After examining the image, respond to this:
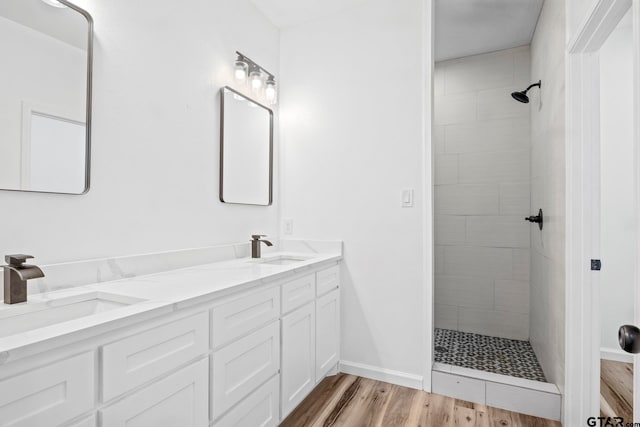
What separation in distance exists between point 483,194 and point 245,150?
208cm

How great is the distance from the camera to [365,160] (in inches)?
93.7

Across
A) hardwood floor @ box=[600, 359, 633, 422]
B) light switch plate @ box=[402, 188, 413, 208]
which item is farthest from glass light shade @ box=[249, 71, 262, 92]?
hardwood floor @ box=[600, 359, 633, 422]

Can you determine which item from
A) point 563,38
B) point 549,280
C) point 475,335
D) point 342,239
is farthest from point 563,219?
point 475,335

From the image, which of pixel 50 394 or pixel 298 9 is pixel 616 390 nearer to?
pixel 50 394

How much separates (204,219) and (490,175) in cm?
240

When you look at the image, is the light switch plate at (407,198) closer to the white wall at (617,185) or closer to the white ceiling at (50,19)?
the white wall at (617,185)

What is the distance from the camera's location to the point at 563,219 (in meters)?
1.74

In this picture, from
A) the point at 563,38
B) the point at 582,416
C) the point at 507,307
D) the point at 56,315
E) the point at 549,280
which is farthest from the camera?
the point at 507,307

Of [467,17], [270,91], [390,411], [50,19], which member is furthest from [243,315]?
[467,17]

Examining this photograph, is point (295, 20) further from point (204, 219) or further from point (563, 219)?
point (563, 219)

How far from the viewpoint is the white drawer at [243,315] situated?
132 centimetres

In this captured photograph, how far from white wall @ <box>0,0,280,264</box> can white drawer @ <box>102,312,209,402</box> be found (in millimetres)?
575

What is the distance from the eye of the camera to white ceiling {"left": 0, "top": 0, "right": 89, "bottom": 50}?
3.96ft

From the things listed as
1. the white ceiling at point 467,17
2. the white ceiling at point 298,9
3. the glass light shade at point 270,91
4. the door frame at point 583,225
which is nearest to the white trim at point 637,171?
the door frame at point 583,225
